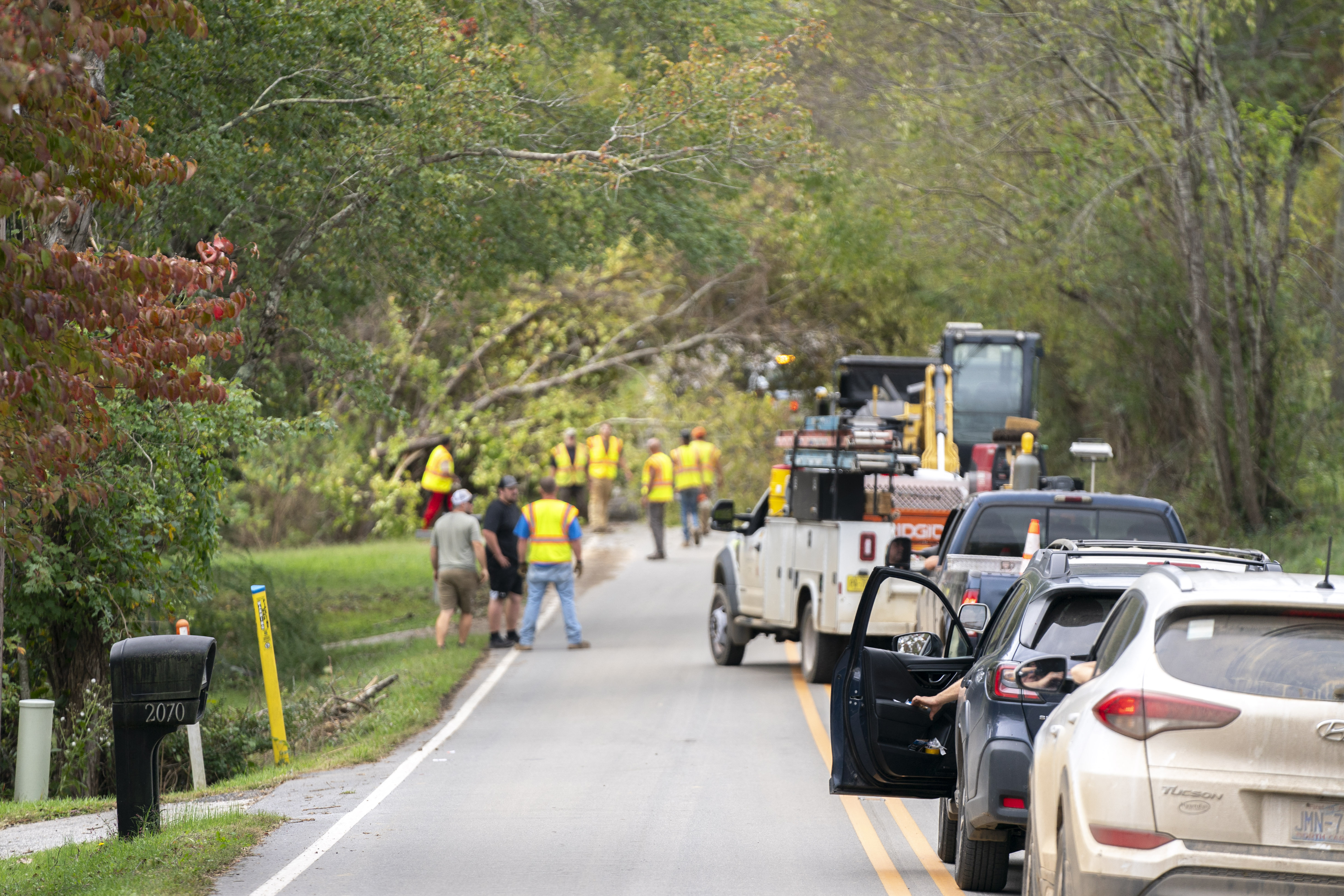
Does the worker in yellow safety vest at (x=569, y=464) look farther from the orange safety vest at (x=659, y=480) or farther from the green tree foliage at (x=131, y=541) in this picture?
the green tree foliage at (x=131, y=541)

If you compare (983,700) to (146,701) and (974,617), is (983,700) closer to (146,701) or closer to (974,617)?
(974,617)

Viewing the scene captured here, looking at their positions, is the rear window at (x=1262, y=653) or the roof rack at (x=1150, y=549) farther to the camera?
the roof rack at (x=1150, y=549)

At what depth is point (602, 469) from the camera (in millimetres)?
30516

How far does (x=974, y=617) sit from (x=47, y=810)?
20.6ft

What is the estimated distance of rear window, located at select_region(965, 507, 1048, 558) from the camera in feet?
38.1

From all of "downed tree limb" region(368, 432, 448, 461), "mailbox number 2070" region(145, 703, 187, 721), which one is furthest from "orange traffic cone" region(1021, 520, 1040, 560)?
"downed tree limb" region(368, 432, 448, 461)

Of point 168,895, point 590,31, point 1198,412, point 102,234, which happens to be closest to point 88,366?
point 168,895

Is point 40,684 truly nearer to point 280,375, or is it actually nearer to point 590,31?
point 280,375

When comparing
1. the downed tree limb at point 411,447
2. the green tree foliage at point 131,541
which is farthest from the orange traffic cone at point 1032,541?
the downed tree limb at point 411,447

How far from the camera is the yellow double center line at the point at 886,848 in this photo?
788 cm

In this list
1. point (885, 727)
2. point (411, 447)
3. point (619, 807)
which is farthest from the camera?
point (411, 447)

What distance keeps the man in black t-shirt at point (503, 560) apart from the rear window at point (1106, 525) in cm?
833

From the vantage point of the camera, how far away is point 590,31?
16.8 meters

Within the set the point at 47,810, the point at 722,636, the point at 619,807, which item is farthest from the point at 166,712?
the point at 722,636
